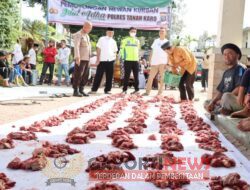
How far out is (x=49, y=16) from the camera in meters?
16.5

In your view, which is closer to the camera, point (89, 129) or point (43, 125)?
point (89, 129)

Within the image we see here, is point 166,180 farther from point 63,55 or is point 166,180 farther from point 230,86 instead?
point 63,55

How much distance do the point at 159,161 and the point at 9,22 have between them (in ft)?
47.8

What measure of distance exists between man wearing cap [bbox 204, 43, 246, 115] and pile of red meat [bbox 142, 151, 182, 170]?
92.0 inches

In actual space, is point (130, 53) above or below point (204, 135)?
above

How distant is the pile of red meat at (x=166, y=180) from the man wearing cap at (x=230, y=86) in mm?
2829

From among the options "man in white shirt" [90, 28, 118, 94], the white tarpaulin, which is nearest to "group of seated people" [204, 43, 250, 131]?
the white tarpaulin

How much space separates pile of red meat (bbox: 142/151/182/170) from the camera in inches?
135

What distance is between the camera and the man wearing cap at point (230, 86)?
19.0 ft

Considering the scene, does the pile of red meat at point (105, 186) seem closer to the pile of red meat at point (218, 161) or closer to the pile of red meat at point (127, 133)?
the pile of red meat at point (218, 161)

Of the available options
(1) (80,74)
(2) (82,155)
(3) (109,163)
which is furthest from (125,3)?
(3) (109,163)

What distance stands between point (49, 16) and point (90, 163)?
547 inches

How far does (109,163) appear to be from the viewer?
338cm

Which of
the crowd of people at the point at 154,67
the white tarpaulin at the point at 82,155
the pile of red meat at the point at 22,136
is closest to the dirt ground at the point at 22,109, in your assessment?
the white tarpaulin at the point at 82,155
